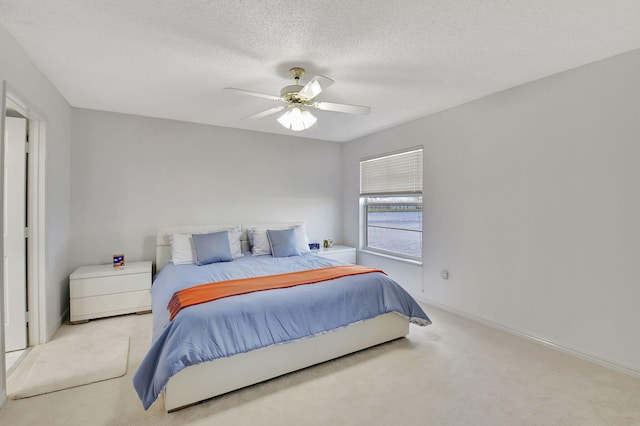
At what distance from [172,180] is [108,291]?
1565 millimetres

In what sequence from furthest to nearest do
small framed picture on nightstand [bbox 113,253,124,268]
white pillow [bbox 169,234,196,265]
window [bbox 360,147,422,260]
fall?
window [bbox 360,147,422,260] < white pillow [bbox 169,234,196,265] < small framed picture on nightstand [bbox 113,253,124,268]

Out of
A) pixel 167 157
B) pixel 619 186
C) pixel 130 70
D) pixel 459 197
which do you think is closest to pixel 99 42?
pixel 130 70

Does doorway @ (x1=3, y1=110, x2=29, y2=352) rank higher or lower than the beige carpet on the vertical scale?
higher

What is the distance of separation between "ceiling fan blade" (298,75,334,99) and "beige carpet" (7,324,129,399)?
2.61 metres

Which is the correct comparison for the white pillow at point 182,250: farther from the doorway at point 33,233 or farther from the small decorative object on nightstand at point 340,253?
the small decorative object on nightstand at point 340,253

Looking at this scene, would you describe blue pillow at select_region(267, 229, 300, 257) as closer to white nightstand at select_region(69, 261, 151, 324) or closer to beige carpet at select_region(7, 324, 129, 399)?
white nightstand at select_region(69, 261, 151, 324)

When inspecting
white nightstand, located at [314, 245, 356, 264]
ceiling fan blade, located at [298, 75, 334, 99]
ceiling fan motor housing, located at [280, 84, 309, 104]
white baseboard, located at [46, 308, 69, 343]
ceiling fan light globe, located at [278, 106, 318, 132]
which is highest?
ceiling fan motor housing, located at [280, 84, 309, 104]

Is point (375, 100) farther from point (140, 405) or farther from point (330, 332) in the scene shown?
point (140, 405)

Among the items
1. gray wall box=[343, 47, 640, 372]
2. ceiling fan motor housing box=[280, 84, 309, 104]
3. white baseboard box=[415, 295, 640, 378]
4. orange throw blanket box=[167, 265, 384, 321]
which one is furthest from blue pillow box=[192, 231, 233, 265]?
white baseboard box=[415, 295, 640, 378]

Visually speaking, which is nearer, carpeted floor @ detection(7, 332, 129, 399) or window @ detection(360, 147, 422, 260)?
carpeted floor @ detection(7, 332, 129, 399)

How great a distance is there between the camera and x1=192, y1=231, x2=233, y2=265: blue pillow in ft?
11.8

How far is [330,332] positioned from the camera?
98.0 inches

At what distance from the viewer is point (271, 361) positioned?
225 cm

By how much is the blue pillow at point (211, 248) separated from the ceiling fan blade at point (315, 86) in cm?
213
